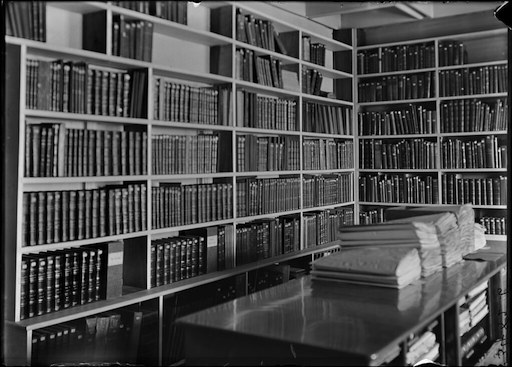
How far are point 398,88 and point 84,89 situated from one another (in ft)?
7.73

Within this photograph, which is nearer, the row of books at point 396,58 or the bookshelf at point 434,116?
the bookshelf at point 434,116

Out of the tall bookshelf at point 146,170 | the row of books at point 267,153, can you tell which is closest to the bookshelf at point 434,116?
the tall bookshelf at point 146,170

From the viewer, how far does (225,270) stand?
2.34 meters

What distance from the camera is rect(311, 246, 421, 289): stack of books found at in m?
1.09

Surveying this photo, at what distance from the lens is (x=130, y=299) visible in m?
1.86

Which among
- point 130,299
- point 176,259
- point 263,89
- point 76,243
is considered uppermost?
point 263,89

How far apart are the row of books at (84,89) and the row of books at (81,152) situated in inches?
2.8

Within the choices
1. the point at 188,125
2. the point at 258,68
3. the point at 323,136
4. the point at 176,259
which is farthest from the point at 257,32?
the point at 176,259

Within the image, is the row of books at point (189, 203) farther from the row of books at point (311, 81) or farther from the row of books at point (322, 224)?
the row of books at point (311, 81)

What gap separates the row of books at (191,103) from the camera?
2.04m

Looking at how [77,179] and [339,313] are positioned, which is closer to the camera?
[339,313]

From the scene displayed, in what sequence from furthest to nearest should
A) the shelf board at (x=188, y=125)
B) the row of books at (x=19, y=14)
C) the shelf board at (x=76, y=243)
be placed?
the shelf board at (x=188, y=125)
the shelf board at (x=76, y=243)
the row of books at (x=19, y=14)

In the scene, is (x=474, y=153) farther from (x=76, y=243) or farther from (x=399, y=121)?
(x=76, y=243)

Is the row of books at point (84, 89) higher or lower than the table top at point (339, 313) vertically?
higher
